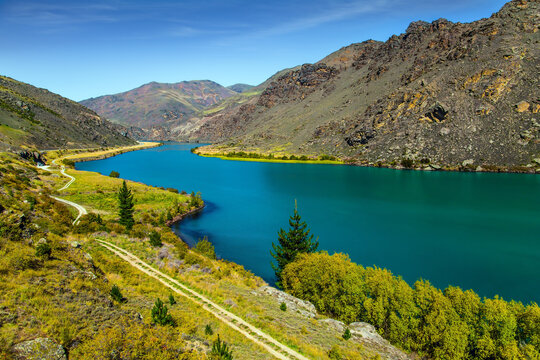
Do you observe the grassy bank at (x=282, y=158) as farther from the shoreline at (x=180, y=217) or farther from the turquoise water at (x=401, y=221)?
the shoreline at (x=180, y=217)

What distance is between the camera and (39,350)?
1150cm

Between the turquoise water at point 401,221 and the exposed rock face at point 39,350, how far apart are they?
2903 centimetres

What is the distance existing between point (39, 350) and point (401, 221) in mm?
62616

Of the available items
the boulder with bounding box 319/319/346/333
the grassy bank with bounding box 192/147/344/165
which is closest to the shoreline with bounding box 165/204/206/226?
the boulder with bounding box 319/319/346/333

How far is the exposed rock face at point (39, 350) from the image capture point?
11156mm

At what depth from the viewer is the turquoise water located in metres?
40.7

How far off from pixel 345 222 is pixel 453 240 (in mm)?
19167

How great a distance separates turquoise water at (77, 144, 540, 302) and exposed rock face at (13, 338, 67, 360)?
95.2 feet

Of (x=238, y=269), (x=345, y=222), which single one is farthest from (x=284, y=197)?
(x=238, y=269)

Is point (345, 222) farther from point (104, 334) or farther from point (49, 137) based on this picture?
point (49, 137)

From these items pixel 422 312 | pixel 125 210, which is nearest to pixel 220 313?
pixel 422 312

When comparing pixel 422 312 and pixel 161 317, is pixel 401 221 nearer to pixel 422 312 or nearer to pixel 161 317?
pixel 422 312

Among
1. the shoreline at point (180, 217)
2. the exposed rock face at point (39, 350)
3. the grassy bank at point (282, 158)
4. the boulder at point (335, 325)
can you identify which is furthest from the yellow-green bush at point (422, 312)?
the grassy bank at point (282, 158)

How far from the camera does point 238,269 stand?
36.0 m
